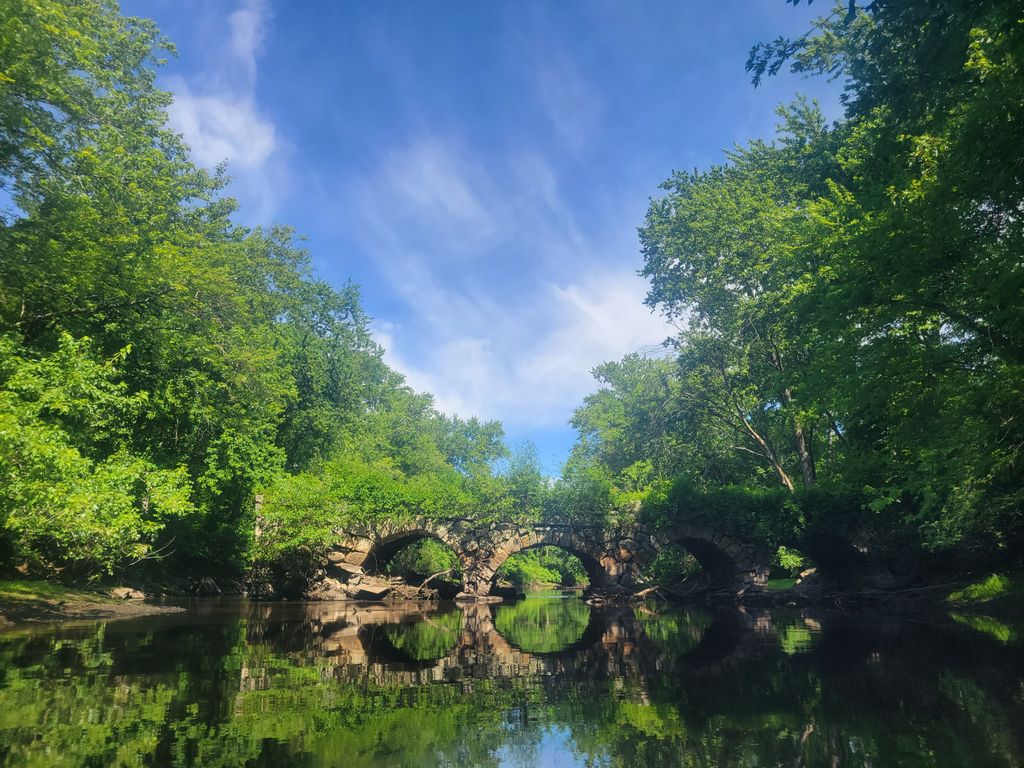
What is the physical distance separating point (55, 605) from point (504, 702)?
13697 millimetres

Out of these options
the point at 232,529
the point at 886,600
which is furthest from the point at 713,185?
the point at 232,529

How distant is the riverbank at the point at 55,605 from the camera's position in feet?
40.7

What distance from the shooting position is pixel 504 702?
6215 millimetres

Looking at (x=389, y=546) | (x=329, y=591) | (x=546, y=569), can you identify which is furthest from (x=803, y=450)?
(x=546, y=569)

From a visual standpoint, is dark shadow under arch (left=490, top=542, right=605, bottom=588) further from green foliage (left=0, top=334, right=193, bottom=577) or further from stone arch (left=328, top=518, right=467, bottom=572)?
green foliage (left=0, top=334, right=193, bottom=577)

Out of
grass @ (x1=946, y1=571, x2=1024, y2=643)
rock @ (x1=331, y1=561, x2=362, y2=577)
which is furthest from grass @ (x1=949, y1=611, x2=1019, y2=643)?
rock @ (x1=331, y1=561, x2=362, y2=577)

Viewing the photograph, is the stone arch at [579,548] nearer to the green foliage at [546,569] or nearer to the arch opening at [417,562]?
the arch opening at [417,562]

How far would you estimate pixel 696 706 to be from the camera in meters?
5.89

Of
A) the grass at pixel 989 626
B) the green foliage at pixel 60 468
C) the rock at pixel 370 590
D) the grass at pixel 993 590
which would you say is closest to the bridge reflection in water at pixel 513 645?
the grass at pixel 989 626

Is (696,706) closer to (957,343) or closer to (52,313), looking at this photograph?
(957,343)

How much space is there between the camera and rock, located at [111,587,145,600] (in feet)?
60.0

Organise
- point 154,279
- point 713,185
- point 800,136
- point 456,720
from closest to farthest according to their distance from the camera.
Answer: point 456,720, point 154,279, point 800,136, point 713,185

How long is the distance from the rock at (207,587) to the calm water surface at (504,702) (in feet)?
57.4

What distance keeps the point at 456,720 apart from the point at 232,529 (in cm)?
2427
